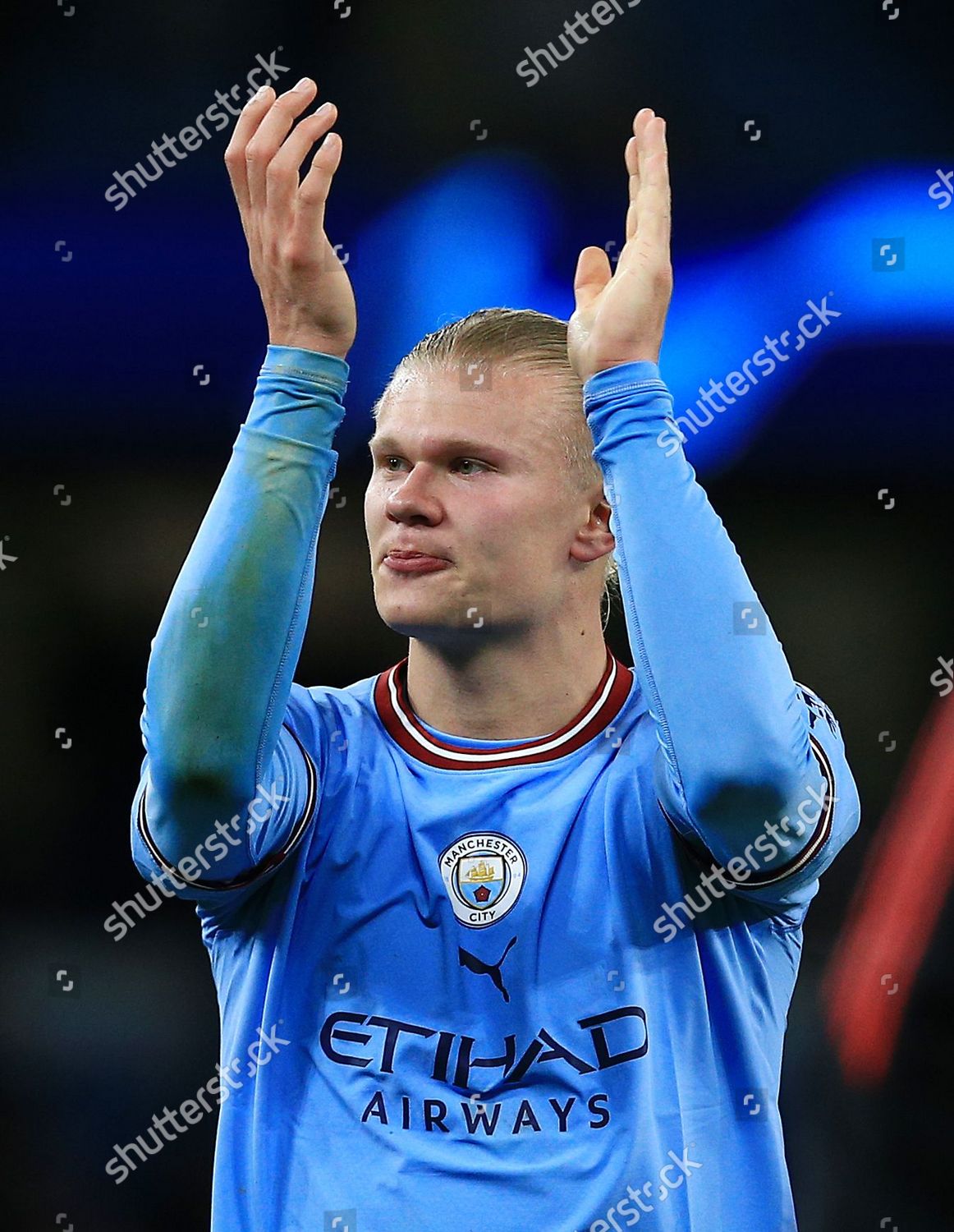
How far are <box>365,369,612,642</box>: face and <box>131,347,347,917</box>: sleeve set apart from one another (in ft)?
0.42

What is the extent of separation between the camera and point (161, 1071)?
2.92m

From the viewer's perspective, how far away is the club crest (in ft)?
4.89

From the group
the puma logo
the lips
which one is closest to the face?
the lips

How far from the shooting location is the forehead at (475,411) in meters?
1.54

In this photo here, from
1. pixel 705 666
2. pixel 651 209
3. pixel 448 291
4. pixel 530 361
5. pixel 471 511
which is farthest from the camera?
pixel 448 291

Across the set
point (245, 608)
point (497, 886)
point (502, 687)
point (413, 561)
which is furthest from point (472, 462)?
point (497, 886)

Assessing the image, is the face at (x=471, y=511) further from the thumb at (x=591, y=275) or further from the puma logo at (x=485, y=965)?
the puma logo at (x=485, y=965)

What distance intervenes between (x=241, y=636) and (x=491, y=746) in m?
0.39

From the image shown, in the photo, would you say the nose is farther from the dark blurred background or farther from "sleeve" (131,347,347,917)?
the dark blurred background

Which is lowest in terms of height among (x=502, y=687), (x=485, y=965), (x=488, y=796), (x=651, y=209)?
(x=485, y=965)

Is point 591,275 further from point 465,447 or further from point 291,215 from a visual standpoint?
point 291,215

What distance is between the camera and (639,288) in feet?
4.50

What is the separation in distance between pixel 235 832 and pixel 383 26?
2.34m

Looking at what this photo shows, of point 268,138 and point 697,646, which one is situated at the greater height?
point 268,138
